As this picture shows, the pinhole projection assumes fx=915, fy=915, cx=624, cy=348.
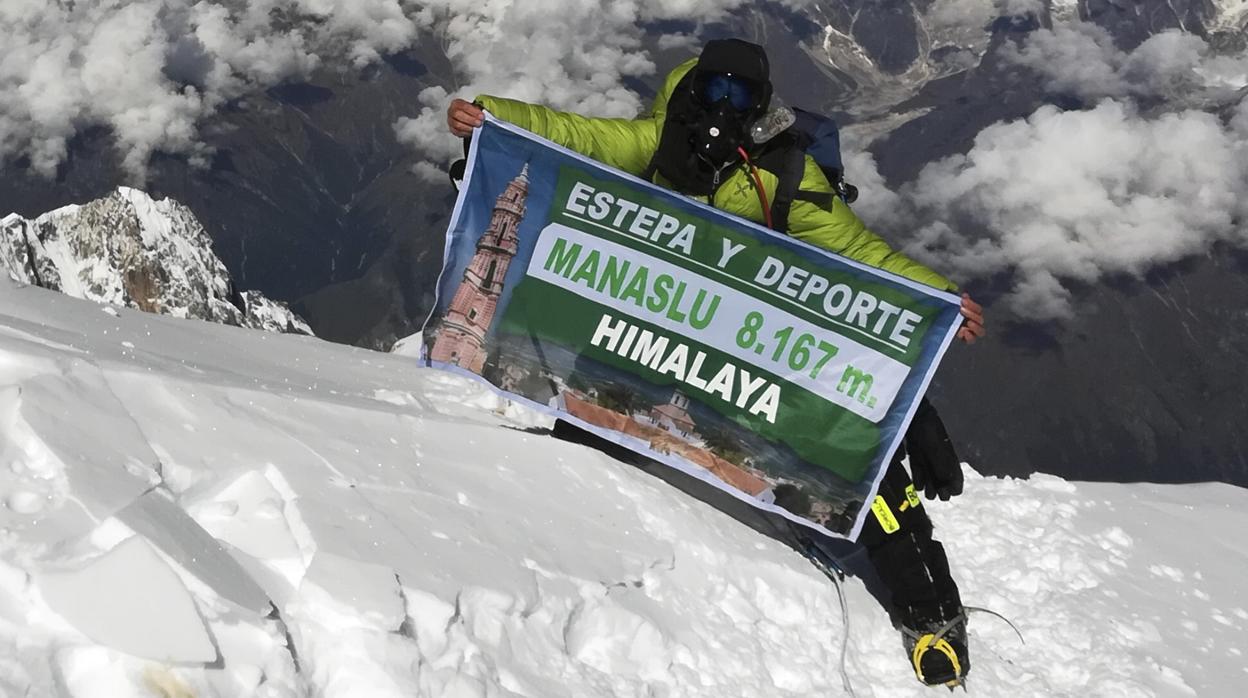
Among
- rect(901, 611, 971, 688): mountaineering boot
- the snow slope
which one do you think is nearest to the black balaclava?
the snow slope

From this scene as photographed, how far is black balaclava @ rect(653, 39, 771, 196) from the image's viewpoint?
6543 mm

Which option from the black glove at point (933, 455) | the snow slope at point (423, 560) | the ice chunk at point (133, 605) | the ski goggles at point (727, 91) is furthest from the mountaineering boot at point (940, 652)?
the ice chunk at point (133, 605)

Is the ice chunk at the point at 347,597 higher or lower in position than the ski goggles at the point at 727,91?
lower

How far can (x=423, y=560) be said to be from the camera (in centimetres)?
504

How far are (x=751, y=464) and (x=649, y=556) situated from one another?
1.32m

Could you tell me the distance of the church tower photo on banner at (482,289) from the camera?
721 centimetres

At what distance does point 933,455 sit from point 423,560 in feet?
13.4

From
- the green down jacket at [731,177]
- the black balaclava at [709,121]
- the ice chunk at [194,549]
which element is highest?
the black balaclava at [709,121]

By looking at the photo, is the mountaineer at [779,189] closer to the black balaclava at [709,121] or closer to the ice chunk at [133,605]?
the black balaclava at [709,121]

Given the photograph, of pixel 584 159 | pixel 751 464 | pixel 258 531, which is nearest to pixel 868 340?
pixel 751 464

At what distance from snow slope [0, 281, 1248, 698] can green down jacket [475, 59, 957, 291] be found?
93.0 inches

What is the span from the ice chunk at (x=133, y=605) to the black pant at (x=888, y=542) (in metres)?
4.50

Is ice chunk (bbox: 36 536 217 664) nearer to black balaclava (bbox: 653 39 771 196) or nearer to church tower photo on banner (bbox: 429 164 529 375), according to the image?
church tower photo on banner (bbox: 429 164 529 375)

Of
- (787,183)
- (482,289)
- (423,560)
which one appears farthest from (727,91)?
(423,560)
